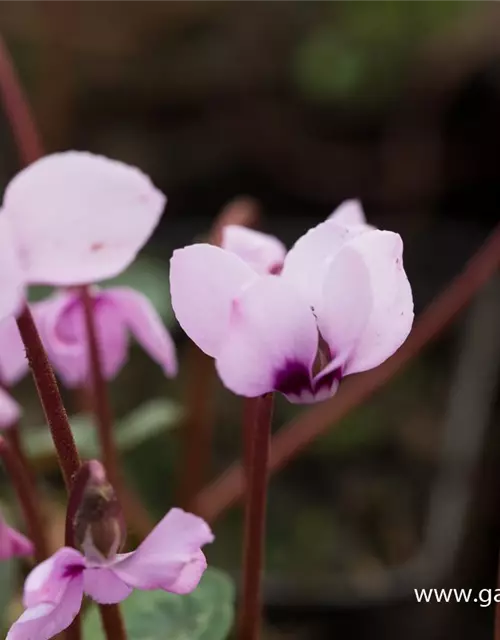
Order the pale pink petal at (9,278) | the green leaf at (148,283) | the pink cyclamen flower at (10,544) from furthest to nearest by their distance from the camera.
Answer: the green leaf at (148,283), the pink cyclamen flower at (10,544), the pale pink petal at (9,278)

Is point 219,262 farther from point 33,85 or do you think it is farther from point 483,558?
point 33,85

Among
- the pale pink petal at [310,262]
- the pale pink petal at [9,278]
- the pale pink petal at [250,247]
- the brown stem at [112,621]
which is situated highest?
the pale pink petal at [9,278]

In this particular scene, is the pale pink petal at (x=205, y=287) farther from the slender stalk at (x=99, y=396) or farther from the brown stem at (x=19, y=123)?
the brown stem at (x=19, y=123)

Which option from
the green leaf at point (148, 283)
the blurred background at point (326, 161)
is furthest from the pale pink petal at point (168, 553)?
the blurred background at point (326, 161)

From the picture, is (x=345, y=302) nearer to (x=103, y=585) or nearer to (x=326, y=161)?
(x=103, y=585)

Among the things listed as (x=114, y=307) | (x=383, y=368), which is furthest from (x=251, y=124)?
(x=114, y=307)

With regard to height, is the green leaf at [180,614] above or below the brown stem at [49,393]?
below
